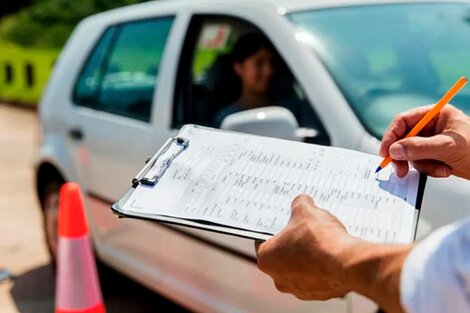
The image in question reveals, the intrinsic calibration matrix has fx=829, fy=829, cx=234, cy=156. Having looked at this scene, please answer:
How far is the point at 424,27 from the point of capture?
3.42 metres

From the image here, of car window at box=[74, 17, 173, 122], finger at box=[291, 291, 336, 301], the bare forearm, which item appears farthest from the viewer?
car window at box=[74, 17, 173, 122]

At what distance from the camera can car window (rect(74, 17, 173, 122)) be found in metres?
3.99

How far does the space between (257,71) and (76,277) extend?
4.00 ft

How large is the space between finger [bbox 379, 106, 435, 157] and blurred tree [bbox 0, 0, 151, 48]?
54.8 ft

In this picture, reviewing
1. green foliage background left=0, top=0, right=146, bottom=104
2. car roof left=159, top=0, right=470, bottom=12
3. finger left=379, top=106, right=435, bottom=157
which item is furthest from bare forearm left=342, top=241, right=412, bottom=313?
green foliage background left=0, top=0, right=146, bottom=104

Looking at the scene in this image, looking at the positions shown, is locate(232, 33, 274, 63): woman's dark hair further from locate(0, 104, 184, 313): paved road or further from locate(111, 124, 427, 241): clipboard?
locate(111, 124, 427, 241): clipboard

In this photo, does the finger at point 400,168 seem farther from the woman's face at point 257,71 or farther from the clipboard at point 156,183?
the woman's face at point 257,71

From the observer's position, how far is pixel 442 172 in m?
1.75

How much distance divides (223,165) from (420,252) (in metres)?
0.66

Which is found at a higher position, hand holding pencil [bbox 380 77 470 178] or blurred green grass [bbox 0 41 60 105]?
hand holding pencil [bbox 380 77 470 178]

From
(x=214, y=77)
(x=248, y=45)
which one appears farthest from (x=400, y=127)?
(x=214, y=77)

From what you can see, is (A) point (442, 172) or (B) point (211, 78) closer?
(A) point (442, 172)

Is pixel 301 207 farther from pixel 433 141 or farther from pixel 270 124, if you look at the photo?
pixel 270 124

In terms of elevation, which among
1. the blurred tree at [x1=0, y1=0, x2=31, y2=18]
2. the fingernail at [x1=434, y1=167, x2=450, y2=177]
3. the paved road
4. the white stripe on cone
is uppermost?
the fingernail at [x1=434, y1=167, x2=450, y2=177]
